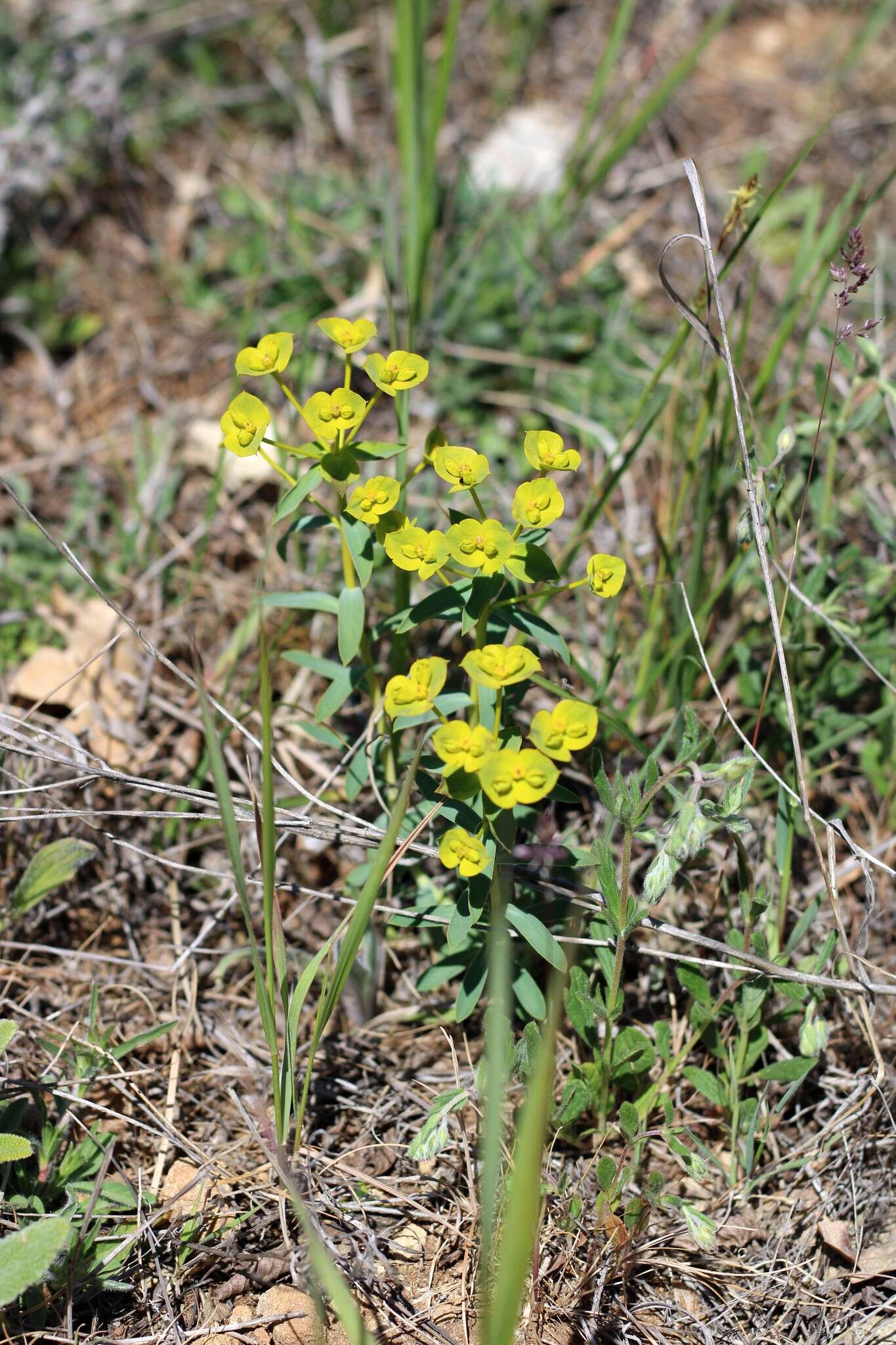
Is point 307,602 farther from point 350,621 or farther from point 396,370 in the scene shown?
point 396,370

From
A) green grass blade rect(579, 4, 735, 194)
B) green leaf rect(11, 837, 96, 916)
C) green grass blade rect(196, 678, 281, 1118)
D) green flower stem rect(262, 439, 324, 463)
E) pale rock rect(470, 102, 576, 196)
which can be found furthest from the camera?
pale rock rect(470, 102, 576, 196)

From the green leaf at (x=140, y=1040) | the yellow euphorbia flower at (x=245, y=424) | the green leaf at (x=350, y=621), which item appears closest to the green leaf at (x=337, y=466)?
the yellow euphorbia flower at (x=245, y=424)

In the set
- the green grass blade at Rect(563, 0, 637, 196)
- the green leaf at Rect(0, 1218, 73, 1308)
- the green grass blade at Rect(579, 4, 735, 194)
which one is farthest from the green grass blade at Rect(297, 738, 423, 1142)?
the green grass blade at Rect(563, 0, 637, 196)

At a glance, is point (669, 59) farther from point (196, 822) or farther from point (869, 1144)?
point (869, 1144)

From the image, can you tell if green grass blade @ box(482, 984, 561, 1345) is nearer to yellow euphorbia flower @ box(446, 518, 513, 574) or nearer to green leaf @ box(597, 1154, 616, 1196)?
green leaf @ box(597, 1154, 616, 1196)

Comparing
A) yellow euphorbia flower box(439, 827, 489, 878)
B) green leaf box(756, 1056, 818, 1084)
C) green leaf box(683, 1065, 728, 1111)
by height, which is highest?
yellow euphorbia flower box(439, 827, 489, 878)

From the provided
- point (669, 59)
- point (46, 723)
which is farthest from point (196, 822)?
point (669, 59)

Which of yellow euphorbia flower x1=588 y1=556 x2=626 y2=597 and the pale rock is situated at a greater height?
the pale rock

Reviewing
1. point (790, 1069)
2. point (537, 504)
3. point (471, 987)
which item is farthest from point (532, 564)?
point (790, 1069)
